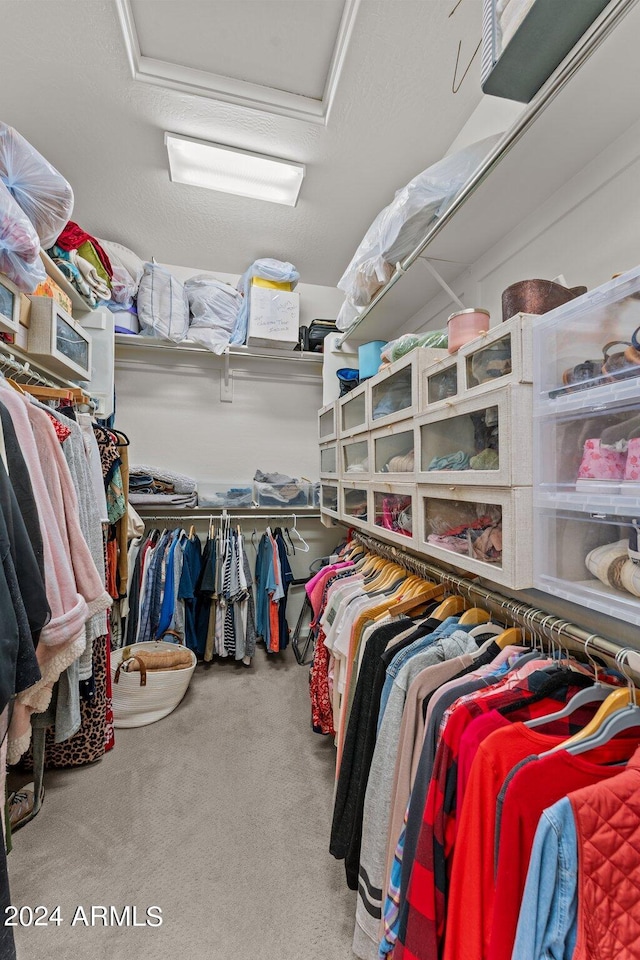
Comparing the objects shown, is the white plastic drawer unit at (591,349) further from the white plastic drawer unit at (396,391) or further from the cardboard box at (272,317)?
the cardboard box at (272,317)

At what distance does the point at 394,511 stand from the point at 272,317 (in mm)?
1813

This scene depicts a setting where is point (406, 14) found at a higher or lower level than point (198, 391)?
higher

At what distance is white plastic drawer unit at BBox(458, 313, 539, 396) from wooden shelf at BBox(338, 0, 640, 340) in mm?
454

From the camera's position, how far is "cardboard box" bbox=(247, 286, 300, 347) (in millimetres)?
2729

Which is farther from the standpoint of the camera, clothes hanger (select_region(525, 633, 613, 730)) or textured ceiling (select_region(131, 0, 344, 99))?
textured ceiling (select_region(131, 0, 344, 99))

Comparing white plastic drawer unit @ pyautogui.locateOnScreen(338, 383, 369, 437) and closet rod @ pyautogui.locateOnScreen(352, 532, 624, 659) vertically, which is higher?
white plastic drawer unit @ pyautogui.locateOnScreen(338, 383, 369, 437)

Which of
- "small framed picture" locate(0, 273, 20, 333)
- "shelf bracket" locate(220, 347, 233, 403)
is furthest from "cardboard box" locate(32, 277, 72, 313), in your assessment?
"shelf bracket" locate(220, 347, 233, 403)

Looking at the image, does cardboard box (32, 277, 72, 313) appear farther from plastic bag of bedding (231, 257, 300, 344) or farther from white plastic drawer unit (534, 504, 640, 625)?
white plastic drawer unit (534, 504, 640, 625)

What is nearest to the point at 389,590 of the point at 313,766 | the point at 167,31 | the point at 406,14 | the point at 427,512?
the point at 427,512

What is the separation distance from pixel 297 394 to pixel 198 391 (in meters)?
0.78

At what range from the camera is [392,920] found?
2.89ft

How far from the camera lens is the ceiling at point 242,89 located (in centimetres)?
138

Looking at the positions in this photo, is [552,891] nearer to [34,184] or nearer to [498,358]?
[498,358]

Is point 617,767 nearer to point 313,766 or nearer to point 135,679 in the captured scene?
point 313,766
